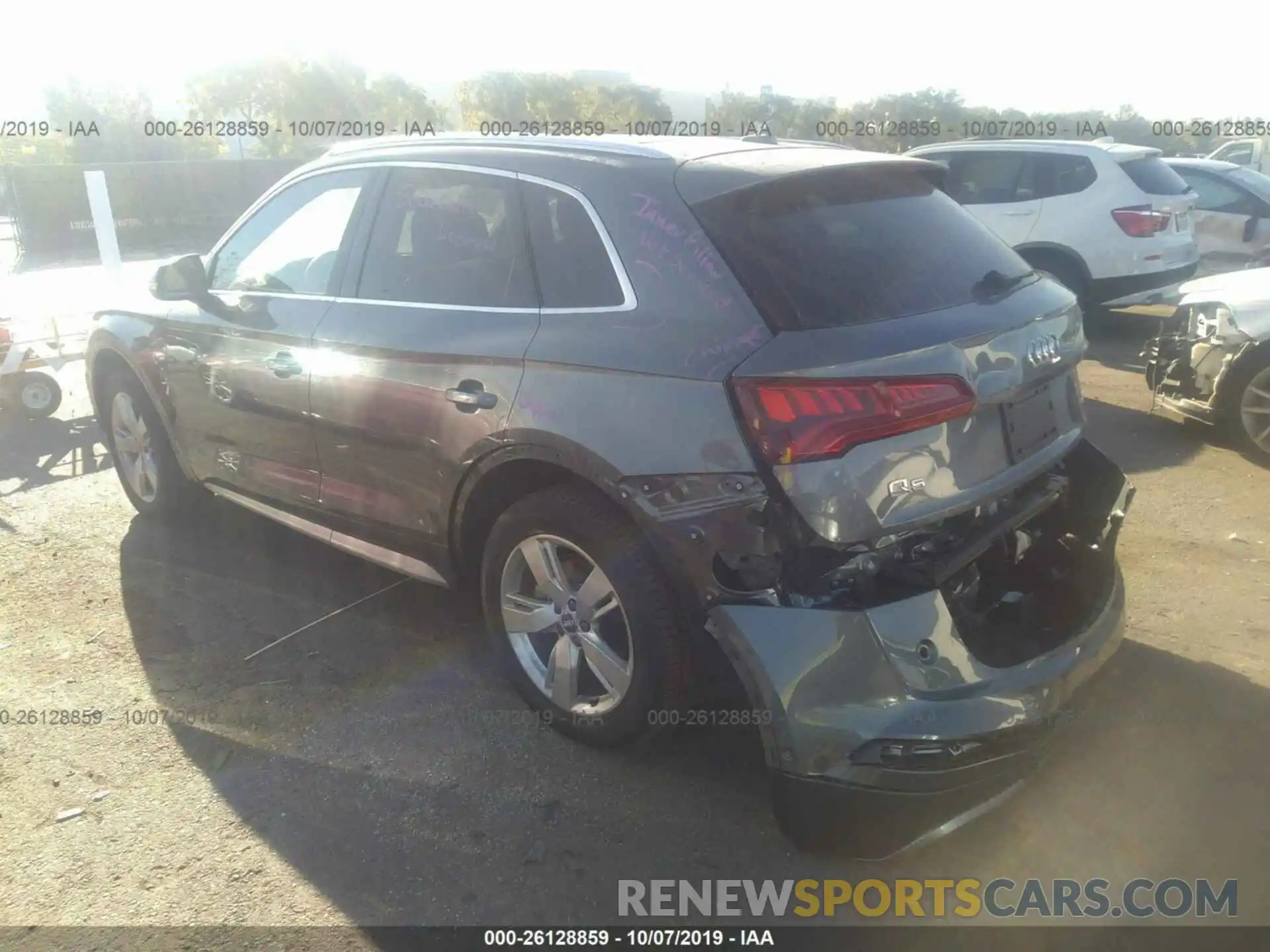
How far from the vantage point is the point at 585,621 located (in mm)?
3150

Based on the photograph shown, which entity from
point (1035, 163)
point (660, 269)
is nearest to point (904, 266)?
point (660, 269)

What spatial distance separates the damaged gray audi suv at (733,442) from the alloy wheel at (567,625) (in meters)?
0.01

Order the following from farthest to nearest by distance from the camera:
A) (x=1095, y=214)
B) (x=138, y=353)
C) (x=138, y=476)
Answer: (x=1095, y=214) → (x=138, y=476) → (x=138, y=353)

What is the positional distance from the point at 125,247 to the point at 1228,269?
24580mm

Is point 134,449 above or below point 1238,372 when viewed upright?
below

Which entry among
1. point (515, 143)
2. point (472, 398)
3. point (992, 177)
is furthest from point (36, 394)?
point (992, 177)

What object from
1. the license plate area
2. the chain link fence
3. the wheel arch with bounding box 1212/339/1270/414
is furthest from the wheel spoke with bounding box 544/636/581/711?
the chain link fence

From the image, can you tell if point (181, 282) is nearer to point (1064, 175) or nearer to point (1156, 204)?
point (1064, 175)

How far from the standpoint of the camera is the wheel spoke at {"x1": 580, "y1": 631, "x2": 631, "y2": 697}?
3086mm

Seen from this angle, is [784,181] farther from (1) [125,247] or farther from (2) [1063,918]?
(1) [125,247]

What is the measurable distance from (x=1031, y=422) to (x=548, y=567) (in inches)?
60.1

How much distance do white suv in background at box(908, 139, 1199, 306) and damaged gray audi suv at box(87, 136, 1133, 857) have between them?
665 cm

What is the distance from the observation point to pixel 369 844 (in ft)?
9.66

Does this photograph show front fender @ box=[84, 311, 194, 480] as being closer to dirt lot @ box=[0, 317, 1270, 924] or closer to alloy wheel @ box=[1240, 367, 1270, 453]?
dirt lot @ box=[0, 317, 1270, 924]
